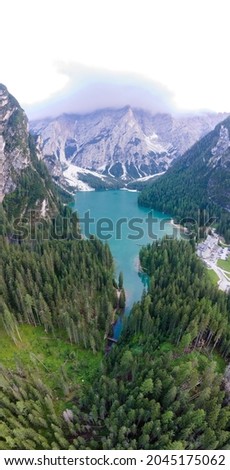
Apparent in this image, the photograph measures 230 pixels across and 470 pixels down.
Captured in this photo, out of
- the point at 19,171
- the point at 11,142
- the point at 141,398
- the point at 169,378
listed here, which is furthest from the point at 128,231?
the point at 141,398

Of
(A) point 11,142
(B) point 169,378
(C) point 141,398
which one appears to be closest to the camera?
(C) point 141,398

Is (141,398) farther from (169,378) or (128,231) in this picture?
(128,231)

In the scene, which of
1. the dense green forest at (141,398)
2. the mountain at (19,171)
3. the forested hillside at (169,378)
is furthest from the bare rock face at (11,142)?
the dense green forest at (141,398)

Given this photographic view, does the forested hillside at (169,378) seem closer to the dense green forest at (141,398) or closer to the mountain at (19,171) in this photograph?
the dense green forest at (141,398)

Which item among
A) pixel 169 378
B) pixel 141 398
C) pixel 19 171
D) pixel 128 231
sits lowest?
pixel 128 231

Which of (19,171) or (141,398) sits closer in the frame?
(141,398)

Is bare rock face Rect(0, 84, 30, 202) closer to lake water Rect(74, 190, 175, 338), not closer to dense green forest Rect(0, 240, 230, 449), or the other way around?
lake water Rect(74, 190, 175, 338)
